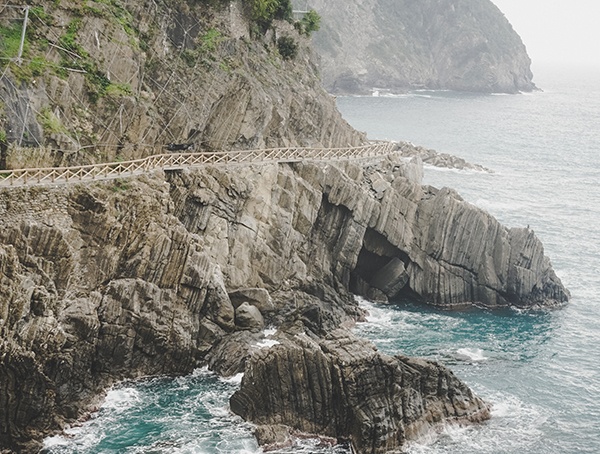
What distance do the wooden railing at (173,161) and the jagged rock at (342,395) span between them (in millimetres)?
16587

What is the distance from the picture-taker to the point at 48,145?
50.5 meters

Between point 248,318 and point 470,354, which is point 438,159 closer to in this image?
point 470,354

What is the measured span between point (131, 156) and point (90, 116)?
14.1 ft

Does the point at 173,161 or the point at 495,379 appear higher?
the point at 173,161

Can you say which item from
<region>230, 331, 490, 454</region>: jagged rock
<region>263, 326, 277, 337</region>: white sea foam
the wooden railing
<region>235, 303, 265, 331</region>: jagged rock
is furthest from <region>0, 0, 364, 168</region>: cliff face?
<region>230, 331, 490, 454</region>: jagged rock

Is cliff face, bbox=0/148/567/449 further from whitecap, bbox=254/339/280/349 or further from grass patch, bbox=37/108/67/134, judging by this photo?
grass patch, bbox=37/108/67/134

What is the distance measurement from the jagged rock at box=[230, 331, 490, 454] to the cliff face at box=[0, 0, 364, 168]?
20.1 metres

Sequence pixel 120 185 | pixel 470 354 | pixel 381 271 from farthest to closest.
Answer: pixel 381 271 < pixel 470 354 < pixel 120 185

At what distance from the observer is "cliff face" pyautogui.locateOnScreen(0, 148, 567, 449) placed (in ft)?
145

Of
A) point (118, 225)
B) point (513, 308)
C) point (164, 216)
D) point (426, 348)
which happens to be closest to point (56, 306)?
point (118, 225)

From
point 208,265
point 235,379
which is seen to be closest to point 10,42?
point 208,265

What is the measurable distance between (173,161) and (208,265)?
30.7 ft

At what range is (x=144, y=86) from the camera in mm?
59344

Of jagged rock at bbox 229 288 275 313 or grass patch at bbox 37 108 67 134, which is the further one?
jagged rock at bbox 229 288 275 313
